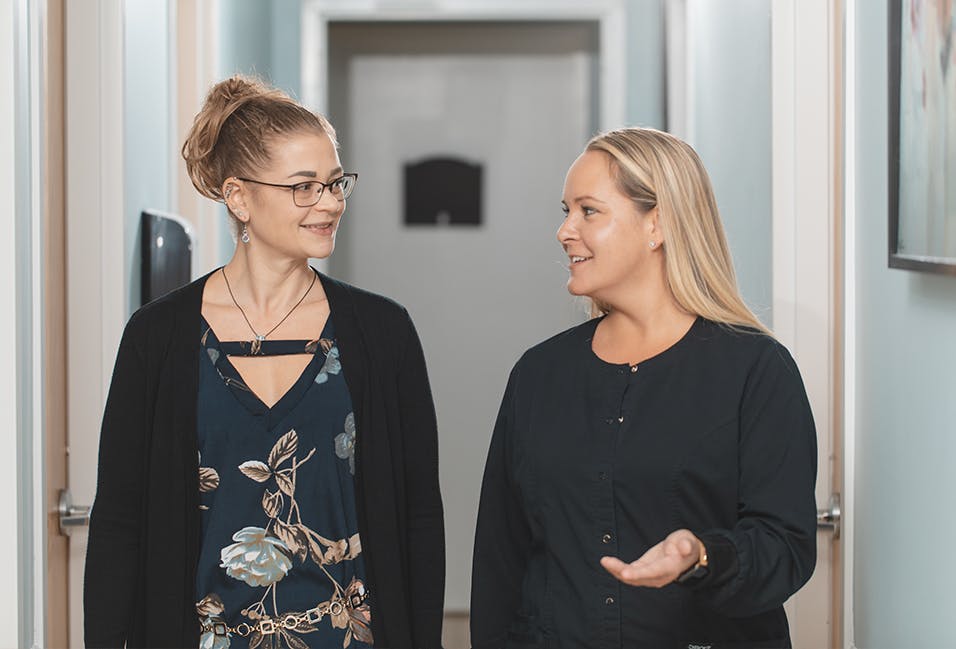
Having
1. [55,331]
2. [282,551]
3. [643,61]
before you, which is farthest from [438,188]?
[282,551]

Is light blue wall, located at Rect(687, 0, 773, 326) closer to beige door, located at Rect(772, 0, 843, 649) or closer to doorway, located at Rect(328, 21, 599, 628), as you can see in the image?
Answer: beige door, located at Rect(772, 0, 843, 649)

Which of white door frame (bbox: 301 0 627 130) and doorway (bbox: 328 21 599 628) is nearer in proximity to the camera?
white door frame (bbox: 301 0 627 130)

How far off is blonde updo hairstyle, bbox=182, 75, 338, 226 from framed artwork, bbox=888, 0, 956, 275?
717mm

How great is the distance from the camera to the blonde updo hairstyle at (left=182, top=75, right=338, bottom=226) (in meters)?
1.59

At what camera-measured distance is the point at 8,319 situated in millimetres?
1641

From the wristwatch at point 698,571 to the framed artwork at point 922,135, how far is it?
39 centimetres

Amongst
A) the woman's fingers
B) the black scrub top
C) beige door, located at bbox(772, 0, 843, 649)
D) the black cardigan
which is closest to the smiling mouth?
the black cardigan

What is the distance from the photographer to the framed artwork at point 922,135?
1.26 m

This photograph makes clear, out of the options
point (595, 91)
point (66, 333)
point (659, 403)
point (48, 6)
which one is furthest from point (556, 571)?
point (595, 91)

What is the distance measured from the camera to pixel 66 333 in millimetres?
2094

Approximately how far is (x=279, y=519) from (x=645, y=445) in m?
0.47

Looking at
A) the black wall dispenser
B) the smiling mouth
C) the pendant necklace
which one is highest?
the black wall dispenser

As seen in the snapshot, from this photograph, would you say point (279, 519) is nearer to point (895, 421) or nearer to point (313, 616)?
point (313, 616)

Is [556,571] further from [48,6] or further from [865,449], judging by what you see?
[48,6]
